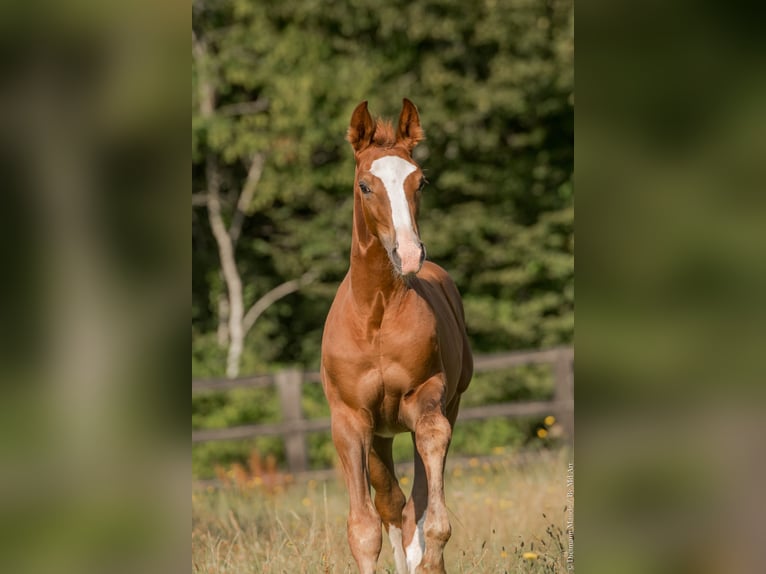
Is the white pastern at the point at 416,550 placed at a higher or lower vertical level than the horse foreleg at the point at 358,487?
lower

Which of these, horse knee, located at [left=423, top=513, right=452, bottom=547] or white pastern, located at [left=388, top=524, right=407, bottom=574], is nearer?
horse knee, located at [left=423, top=513, right=452, bottom=547]

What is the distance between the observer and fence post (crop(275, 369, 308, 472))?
1336 cm

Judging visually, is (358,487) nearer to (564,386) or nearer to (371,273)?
(371,273)

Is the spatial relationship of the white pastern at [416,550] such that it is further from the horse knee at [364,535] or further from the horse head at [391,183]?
the horse head at [391,183]

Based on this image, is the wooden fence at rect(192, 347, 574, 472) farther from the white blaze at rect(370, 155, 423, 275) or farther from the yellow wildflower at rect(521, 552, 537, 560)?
the white blaze at rect(370, 155, 423, 275)

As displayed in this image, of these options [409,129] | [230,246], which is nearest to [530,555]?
[409,129]

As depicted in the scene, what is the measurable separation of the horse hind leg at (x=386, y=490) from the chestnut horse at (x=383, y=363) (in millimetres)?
522

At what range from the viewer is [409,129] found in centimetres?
479

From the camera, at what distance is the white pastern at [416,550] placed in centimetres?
455

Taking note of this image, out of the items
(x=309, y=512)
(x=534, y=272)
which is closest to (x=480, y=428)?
(x=534, y=272)

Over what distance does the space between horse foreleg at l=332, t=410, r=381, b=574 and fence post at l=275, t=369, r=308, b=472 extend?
8.70m

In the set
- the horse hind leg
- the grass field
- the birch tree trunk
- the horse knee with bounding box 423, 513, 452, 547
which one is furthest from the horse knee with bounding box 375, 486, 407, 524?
the birch tree trunk

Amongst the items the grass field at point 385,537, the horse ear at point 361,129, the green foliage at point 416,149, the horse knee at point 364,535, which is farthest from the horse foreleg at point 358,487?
the green foliage at point 416,149
